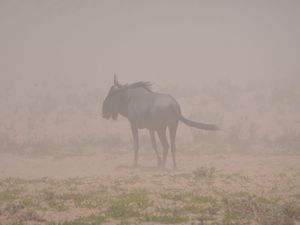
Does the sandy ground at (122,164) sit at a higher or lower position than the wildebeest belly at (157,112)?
lower

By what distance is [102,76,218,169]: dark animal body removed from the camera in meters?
16.7

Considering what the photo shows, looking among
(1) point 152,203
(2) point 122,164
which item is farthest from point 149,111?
(1) point 152,203

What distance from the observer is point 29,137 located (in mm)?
24859

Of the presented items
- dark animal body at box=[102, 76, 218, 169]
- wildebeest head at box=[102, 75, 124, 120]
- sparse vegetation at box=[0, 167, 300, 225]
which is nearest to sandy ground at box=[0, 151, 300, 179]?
dark animal body at box=[102, 76, 218, 169]

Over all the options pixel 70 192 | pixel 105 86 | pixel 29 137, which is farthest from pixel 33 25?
pixel 70 192

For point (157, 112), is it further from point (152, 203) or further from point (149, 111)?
point (152, 203)

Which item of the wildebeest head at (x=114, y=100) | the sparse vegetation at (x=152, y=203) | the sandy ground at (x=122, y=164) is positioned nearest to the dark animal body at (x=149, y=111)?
the wildebeest head at (x=114, y=100)

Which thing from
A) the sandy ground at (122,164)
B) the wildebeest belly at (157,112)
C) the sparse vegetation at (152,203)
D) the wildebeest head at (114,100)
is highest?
the wildebeest head at (114,100)

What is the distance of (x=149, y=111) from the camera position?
55.5 feet

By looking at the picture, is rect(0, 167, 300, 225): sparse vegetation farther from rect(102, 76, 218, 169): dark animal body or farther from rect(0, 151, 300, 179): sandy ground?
rect(102, 76, 218, 169): dark animal body

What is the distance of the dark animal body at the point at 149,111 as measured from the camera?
54.7ft

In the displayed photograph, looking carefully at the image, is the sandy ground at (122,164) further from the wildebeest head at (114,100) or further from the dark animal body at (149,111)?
the wildebeest head at (114,100)

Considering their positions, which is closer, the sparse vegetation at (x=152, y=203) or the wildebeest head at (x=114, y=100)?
the sparse vegetation at (x=152, y=203)

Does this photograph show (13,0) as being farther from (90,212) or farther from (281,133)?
(90,212)
